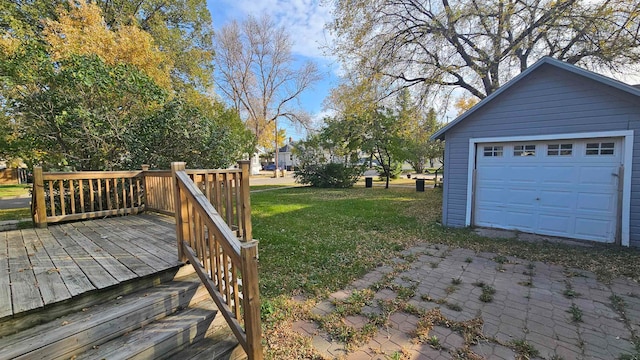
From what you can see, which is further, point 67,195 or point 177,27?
point 177,27

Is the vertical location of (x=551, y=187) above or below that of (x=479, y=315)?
above

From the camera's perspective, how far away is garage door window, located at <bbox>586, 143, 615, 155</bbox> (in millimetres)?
4824

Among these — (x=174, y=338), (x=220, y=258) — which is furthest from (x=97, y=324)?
(x=220, y=258)

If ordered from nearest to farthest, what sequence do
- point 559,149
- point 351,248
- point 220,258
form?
1. point 220,258
2. point 351,248
3. point 559,149

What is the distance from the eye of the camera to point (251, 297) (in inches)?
68.4

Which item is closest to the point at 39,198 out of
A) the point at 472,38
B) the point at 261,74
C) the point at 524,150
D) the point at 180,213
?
the point at 180,213

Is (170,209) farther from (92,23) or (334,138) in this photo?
(334,138)

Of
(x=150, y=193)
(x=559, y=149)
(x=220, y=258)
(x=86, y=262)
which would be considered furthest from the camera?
(x=559, y=149)

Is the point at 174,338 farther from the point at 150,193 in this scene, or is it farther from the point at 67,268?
the point at 150,193

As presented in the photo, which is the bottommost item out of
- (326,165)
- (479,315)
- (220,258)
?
(479,315)

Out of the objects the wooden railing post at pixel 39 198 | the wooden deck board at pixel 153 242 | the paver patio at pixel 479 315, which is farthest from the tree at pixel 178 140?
the paver patio at pixel 479 315

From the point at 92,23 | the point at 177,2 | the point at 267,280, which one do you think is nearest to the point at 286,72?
the point at 177,2

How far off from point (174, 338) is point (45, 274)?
53.1 inches

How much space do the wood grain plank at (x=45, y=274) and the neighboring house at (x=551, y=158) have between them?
22.4 ft
